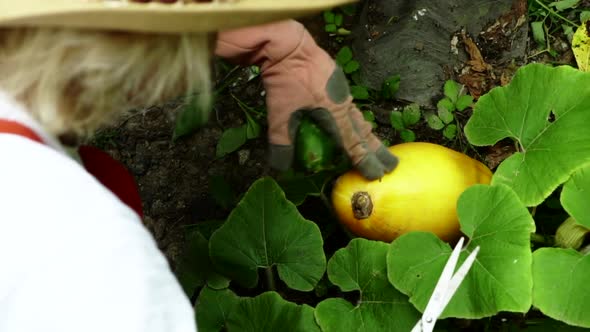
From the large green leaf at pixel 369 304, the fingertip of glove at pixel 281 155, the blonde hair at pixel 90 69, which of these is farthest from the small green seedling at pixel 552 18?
the blonde hair at pixel 90 69

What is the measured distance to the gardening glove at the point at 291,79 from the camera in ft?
4.97

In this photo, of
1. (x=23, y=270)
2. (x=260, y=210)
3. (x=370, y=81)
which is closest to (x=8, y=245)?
(x=23, y=270)

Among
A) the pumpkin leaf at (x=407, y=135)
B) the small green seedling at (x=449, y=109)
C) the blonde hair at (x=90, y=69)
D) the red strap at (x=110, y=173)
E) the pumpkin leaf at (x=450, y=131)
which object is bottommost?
the pumpkin leaf at (x=407, y=135)

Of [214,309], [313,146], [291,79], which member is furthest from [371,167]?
[214,309]

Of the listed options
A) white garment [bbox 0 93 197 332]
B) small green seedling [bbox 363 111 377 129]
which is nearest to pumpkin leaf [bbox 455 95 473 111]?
small green seedling [bbox 363 111 377 129]

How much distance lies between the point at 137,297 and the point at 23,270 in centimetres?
14

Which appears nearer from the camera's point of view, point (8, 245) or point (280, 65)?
point (8, 245)

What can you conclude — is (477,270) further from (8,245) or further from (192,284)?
(8,245)

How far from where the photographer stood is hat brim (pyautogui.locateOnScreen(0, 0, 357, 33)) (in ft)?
2.76

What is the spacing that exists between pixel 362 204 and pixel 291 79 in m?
0.37

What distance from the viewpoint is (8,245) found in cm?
92

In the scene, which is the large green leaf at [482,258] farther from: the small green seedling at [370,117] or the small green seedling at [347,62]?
the small green seedling at [347,62]

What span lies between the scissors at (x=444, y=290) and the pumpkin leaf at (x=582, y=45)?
0.85 m

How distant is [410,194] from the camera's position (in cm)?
172
